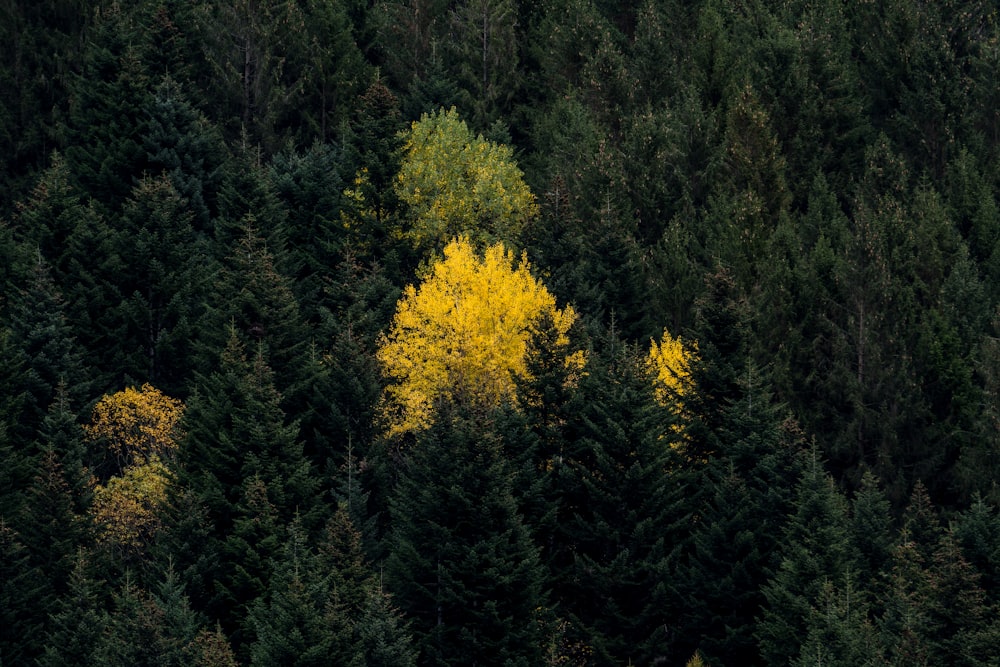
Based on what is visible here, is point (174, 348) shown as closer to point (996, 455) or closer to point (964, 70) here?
point (996, 455)

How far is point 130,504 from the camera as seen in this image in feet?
243

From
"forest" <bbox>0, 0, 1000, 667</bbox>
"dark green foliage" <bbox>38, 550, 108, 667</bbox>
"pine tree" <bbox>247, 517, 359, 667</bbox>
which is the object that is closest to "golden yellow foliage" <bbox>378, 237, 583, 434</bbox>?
"forest" <bbox>0, 0, 1000, 667</bbox>

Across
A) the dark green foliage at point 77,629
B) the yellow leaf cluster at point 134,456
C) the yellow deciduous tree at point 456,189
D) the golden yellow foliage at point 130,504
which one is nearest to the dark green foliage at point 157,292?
the yellow leaf cluster at point 134,456

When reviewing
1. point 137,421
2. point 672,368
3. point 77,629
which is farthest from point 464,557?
point 137,421

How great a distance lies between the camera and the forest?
6775 cm

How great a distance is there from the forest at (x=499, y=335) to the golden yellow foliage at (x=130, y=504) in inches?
7.4

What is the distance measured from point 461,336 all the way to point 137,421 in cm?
1556

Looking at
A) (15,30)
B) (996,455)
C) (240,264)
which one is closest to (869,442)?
(996,455)

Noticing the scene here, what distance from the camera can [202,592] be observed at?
7069 cm

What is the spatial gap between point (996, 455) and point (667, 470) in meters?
15.8

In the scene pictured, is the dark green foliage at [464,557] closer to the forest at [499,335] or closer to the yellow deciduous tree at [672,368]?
the forest at [499,335]

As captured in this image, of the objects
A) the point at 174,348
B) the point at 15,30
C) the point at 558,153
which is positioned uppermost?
the point at 15,30

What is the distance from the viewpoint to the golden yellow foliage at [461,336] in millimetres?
78500

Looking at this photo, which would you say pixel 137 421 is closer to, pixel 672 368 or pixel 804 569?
pixel 672 368
